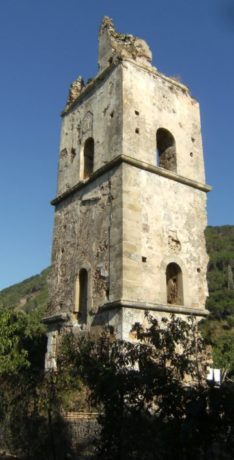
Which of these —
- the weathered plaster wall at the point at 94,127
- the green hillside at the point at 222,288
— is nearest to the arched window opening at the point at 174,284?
the weathered plaster wall at the point at 94,127

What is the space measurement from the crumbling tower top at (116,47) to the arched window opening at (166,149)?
219cm

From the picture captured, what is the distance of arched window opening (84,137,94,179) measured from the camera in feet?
44.4

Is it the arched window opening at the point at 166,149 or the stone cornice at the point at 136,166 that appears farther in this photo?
the arched window opening at the point at 166,149

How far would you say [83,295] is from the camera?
12.0 metres

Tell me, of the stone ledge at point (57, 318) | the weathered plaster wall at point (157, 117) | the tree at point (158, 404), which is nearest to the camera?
the tree at point (158, 404)

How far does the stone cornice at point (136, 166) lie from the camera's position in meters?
11.2

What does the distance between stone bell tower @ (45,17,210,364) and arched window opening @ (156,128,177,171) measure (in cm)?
3

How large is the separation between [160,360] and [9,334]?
12.9 m

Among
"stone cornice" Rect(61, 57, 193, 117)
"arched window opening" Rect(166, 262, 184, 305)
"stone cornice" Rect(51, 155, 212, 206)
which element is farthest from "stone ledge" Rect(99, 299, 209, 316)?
"stone cornice" Rect(61, 57, 193, 117)

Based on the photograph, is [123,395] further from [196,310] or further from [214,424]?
[196,310]

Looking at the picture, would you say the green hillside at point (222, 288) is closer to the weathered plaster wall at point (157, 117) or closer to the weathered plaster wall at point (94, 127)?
the weathered plaster wall at point (157, 117)

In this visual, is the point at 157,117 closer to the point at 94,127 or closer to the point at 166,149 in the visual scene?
the point at 166,149

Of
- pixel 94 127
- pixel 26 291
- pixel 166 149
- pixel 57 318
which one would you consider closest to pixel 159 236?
pixel 166 149

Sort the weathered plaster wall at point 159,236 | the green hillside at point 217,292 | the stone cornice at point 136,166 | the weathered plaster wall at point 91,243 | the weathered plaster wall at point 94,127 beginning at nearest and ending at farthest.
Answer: the weathered plaster wall at point 159,236, the weathered plaster wall at point 91,243, the stone cornice at point 136,166, the weathered plaster wall at point 94,127, the green hillside at point 217,292
